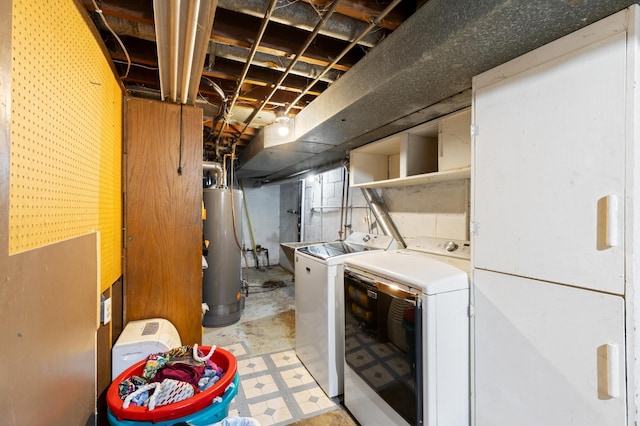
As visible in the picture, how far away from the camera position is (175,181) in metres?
1.96

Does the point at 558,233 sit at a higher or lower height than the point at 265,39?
lower

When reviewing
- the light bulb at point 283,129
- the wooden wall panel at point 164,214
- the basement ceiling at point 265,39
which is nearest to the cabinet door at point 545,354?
the basement ceiling at point 265,39

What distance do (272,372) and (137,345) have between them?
4.13ft

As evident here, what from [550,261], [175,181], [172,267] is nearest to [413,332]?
[550,261]

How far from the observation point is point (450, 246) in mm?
2020

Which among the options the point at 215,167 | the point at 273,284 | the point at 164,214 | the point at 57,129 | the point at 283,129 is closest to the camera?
the point at 57,129

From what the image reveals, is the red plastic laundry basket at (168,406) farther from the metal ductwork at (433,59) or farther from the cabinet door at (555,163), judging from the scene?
the metal ductwork at (433,59)

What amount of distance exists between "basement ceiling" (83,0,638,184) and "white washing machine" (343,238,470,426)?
103 cm

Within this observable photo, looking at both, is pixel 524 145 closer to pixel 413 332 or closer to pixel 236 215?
pixel 413 332

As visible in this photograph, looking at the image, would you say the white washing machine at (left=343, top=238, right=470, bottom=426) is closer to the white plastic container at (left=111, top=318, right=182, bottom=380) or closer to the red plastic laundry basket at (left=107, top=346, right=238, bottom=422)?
the red plastic laundry basket at (left=107, top=346, right=238, bottom=422)

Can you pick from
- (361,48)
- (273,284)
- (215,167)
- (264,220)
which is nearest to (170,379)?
(361,48)

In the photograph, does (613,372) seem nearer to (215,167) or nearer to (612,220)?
(612,220)

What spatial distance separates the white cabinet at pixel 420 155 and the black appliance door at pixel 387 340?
0.88 meters

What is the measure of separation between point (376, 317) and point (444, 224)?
1.06m
